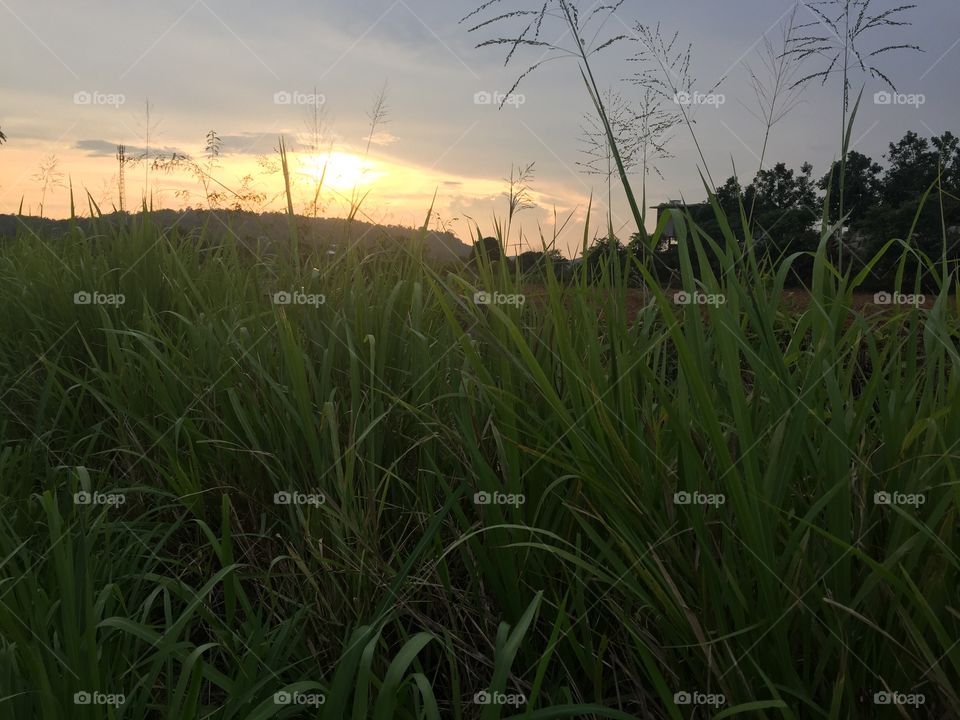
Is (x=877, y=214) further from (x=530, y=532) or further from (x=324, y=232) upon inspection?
(x=530, y=532)

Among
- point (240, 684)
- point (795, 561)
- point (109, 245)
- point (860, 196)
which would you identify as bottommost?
point (240, 684)

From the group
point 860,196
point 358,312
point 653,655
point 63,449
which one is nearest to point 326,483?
point 358,312

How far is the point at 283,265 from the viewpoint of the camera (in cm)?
281

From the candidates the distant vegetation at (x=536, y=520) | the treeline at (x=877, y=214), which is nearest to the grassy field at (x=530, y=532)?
the distant vegetation at (x=536, y=520)

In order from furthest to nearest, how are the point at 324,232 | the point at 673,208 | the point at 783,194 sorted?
the point at 324,232 < the point at 783,194 < the point at 673,208

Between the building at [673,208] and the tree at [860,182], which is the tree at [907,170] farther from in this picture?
the building at [673,208]

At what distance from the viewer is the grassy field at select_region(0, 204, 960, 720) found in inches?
56.5

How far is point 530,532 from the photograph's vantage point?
5.81 ft

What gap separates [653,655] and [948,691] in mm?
512

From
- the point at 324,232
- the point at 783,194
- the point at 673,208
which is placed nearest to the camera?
the point at 673,208

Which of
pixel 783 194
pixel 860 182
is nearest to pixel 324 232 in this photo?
pixel 783 194

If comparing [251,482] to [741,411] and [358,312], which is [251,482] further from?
[741,411]

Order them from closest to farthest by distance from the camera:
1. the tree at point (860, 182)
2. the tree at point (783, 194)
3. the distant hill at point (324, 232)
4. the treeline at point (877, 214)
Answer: the tree at point (783, 194), the distant hill at point (324, 232), the treeline at point (877, 214), the tree at point (860, 182)

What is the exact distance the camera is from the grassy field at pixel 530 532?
1436 mm
